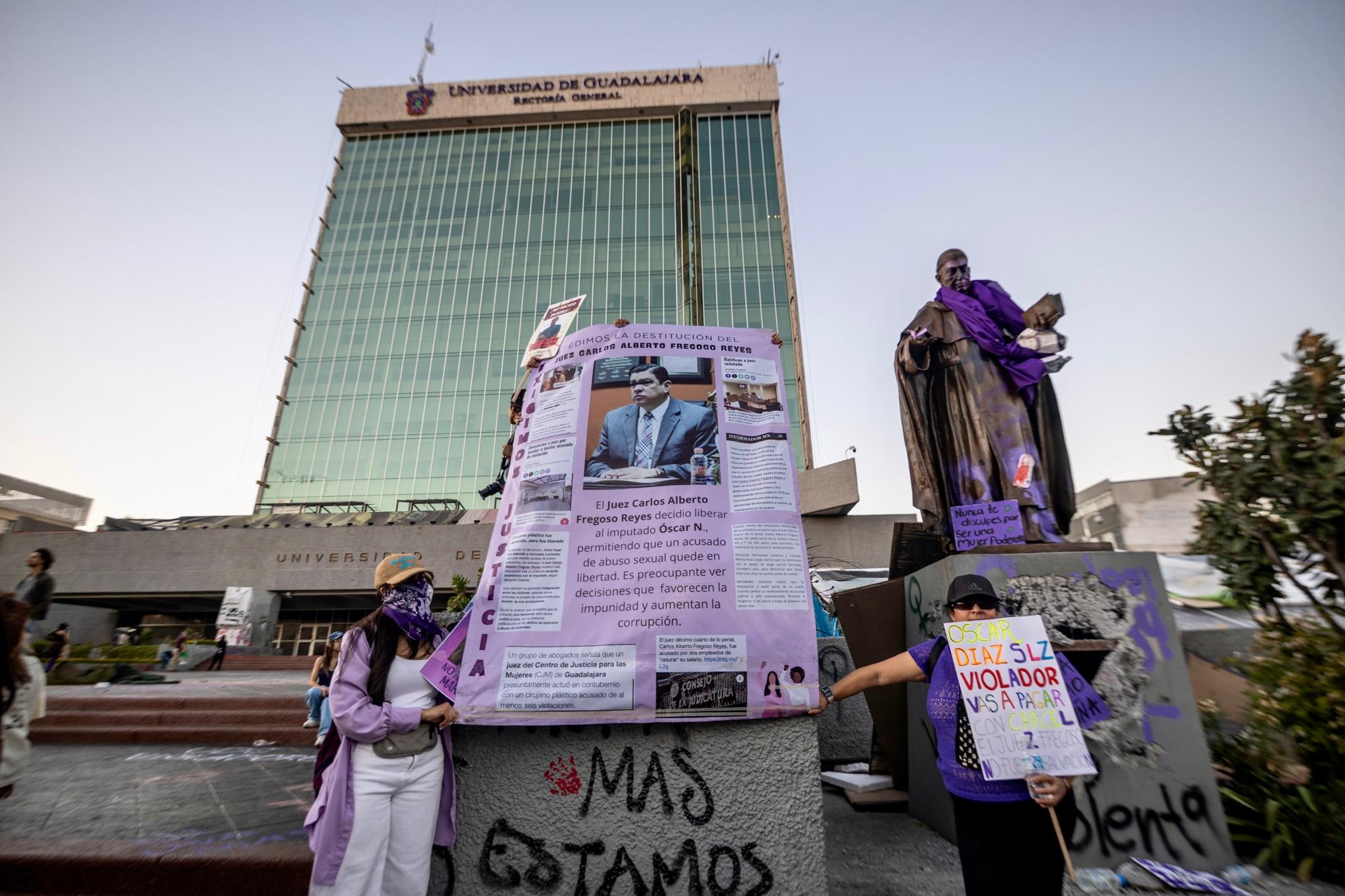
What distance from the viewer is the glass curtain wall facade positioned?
122 ft

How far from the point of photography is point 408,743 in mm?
2562

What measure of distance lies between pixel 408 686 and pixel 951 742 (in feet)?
7.65

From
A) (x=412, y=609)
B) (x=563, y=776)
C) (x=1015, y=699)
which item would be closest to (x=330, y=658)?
(x=412, y=609)

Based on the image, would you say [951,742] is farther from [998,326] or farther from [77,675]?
[77,675]

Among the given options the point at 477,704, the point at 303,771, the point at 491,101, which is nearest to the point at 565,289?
the point at 491,101

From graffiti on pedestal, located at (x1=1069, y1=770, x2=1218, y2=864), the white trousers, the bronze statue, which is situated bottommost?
graffiti on pedestal, located at (x1=1069, y1=770, x2=1218, y2=864)

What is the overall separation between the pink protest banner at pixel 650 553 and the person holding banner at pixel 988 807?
0.58m

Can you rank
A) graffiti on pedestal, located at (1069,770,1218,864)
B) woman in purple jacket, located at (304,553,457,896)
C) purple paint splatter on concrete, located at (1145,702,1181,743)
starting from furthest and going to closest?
purple paint splatter on concrete, located at (1145,702,1181,743) → graffiti on pedestal, located at (1069,770,1218,864) → woman in purple jacket, located at (304,553,457,896)

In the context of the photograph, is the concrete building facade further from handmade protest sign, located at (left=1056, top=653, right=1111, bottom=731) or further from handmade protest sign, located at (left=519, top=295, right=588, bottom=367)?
handmade protest sign, located at (left=519, top=295, right=588, bottom=367)

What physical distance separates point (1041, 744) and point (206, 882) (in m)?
4.21

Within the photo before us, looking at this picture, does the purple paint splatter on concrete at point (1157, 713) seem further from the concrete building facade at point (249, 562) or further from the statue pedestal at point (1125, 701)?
the concrete building facade at point (249, 562)

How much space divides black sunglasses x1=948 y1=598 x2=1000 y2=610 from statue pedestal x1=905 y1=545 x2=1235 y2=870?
1.40 metres

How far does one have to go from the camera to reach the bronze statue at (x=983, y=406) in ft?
14.8

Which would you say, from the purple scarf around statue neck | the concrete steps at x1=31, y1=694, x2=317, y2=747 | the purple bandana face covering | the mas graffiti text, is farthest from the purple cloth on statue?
the concrete steps at x1=31, y1=694, x2=317, y2=747
